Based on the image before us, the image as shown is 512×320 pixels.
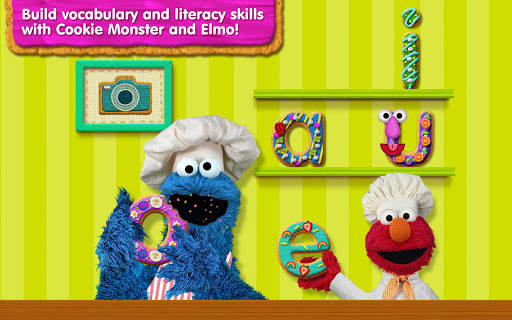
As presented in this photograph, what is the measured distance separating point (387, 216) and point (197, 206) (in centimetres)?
57

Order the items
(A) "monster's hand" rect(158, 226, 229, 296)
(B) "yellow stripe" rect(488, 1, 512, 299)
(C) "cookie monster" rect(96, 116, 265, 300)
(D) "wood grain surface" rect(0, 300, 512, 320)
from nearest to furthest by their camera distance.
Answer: (D) "wood grain surface" rect(0, 300, 512, 320) → (A) "monster's hand" rect(158, 226, 229, 296) → (C) "cookie monster" rect(96, 116, 265, 300) → (B) "yellow stripe" rect(488, 1, 512, 299)

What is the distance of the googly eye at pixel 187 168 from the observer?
205 cm

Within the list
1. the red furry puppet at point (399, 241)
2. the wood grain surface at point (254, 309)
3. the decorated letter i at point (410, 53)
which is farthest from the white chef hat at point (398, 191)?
the wood grain surface at point (254, 309)

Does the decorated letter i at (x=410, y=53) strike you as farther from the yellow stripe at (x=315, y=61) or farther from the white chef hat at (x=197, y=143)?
the white chef hat at (x=197, y=143)

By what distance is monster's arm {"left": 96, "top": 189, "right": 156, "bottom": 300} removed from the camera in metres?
2.05

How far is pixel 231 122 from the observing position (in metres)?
2.11

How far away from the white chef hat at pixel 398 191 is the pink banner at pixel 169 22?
60cm

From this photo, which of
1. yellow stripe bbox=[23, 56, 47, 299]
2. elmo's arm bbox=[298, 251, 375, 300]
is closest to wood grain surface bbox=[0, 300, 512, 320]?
elmo's arm bbox=[298, 251, 375, 300]

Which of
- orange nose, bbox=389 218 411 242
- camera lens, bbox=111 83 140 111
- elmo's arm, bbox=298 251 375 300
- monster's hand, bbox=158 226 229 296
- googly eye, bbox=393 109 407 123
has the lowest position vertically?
elmo's arm, bbox=298 251 375 300

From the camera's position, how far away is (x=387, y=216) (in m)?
2.07

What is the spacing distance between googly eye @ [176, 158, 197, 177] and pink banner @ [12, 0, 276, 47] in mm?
439

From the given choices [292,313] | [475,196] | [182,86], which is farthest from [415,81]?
[292,313]

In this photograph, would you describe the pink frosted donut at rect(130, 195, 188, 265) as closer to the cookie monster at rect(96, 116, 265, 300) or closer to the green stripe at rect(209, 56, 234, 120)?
the cookie monster at rect(96, 116, 265, 300)

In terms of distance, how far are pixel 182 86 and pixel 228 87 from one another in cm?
15
